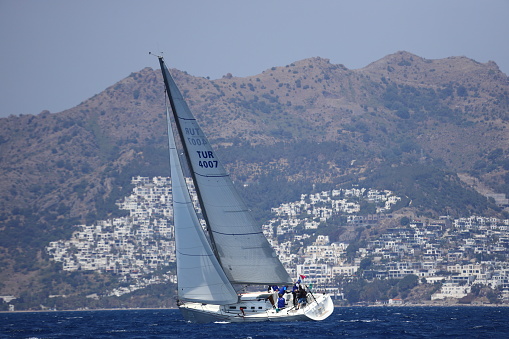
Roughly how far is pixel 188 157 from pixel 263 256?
7.13 m

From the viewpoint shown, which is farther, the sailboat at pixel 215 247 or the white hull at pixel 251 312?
the white hull at pixel 251 312

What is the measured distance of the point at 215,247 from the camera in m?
57.0

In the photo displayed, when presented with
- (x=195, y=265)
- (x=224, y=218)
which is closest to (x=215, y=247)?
(x=195, y=265)

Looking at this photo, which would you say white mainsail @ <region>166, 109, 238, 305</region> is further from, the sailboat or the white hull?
the white hull

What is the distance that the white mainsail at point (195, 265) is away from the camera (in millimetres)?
56438

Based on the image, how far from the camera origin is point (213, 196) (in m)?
56.8

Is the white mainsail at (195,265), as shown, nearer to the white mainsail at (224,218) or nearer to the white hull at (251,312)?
the white mainsail at (224,218)

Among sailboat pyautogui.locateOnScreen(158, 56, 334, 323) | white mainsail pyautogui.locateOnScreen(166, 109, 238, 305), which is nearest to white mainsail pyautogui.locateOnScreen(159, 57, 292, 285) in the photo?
sailboat pyautogui.locateOnScreen(158, 56, 334, 323)

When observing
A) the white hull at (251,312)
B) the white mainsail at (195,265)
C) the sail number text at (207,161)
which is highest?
the sail number text at (207,161)

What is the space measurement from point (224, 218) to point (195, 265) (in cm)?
312

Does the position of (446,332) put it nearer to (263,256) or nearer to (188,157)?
(263,256)

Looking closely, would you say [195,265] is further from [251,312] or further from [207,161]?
[207,161]

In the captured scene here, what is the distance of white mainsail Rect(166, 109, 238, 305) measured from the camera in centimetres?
5644

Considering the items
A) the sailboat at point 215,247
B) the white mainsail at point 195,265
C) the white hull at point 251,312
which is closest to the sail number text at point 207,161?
the sailboat at point 215,247
